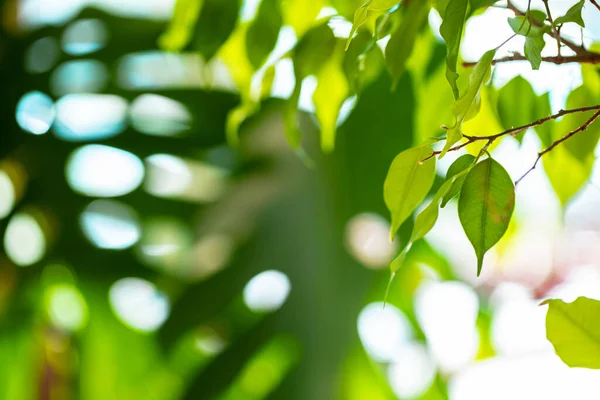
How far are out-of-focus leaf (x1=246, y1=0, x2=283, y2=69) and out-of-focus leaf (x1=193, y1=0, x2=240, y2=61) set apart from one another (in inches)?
0.6

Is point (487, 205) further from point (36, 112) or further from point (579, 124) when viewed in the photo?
point (36, 112)

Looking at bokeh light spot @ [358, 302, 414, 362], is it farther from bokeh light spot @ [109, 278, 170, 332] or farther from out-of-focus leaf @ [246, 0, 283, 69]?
out-of-focus leaf @ [246, 0, 283, 69]

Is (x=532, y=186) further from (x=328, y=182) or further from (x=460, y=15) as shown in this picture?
(x=460, y=15)

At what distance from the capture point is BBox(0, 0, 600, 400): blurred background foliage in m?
1.13

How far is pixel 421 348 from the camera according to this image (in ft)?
3.76

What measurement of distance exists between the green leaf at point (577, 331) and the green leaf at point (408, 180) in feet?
0.24

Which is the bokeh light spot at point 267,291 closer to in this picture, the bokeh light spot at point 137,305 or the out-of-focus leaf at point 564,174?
the bokeh light spot at point 137,305

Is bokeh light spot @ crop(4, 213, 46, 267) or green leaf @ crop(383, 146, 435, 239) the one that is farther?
bokeh light spot @ crop(4, 213, 46, 267)

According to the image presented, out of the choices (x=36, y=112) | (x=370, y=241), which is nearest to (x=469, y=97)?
(x=370, y=241)

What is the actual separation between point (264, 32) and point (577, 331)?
0.95 feet

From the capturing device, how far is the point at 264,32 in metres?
0.48

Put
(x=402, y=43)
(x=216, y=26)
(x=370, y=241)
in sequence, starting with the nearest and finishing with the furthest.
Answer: (x=402, y=43) < (x=216, y=26) < (x=370, y=241)

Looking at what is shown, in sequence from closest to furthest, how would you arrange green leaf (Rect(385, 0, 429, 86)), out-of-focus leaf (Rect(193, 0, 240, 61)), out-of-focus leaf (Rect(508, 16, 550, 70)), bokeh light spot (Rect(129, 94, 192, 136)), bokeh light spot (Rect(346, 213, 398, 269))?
1. out-of-focus leaf (Rect(508, 16, 550, 70))
2. green leaf (Rect(385, 0, 429, 86))
3. out-of-focus leaf (Rect(193, 0, 240, 61))
4. bokeh light spot (Rect(346, 213, 398, 269))
5. bokeh light spot (Rect(129, 94, 192, 136))

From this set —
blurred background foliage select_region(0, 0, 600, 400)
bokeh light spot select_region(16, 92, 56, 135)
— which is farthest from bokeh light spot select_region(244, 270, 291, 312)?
bokeh light spot select_region(16, 92, 56, 135)
